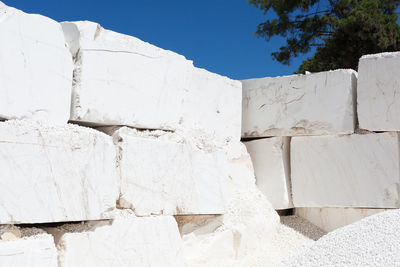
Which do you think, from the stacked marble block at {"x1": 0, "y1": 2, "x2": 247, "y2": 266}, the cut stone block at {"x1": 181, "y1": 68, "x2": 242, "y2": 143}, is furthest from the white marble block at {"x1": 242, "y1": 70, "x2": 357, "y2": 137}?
the stacked marble block at {"x1": 0, "y1": 2, "x2": 247, "y2": 266}

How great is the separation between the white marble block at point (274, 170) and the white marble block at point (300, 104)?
0.12m

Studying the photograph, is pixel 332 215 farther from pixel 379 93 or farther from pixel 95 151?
pixel 95 151

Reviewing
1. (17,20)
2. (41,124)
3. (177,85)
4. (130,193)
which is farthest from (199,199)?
(17,20)

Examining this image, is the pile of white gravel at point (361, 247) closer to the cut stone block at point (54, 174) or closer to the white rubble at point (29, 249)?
the cut stone block at point (54, 174)

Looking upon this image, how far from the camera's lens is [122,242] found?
10.7 ft

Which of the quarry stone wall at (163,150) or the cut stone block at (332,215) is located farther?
the cut stone block at (332,215)

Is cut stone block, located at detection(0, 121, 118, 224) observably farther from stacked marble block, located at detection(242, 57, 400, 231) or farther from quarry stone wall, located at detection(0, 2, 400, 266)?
stacked marble block, located at detection(242, 57, 400, 231)

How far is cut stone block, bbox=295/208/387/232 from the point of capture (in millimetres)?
4527

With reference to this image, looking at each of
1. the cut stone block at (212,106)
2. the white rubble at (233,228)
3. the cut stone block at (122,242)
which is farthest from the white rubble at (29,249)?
the cut stone block at (212,106)

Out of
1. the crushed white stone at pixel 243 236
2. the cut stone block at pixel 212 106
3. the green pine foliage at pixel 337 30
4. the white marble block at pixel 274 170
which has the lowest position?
the crushed white stone at pixel 243 236

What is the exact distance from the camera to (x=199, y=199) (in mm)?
3836

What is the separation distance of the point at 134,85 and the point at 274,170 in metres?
1.89

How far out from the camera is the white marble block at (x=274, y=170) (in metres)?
4.84

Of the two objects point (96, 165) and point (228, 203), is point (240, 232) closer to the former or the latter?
point (228, 203)
